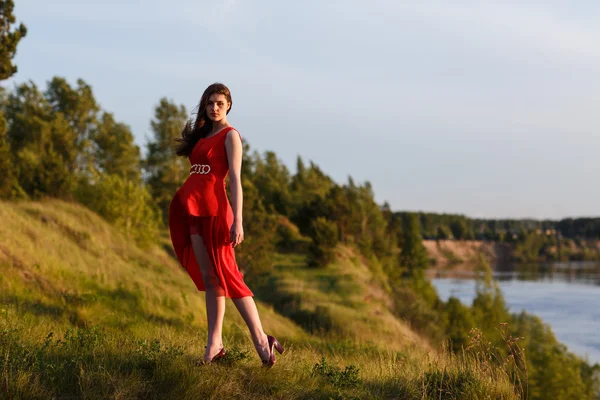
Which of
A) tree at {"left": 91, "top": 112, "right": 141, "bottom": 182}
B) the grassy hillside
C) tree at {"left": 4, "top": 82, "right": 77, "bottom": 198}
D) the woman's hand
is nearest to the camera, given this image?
the grassy hillside

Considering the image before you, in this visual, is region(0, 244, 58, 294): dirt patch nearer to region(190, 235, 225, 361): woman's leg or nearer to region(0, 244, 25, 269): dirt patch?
region(0, 244, 25, 269): dirt patch

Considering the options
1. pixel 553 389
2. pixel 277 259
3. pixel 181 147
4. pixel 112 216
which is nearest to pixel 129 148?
pixel 277 259

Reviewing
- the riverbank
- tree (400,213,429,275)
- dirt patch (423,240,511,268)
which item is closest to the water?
tree (400,213,429,275)

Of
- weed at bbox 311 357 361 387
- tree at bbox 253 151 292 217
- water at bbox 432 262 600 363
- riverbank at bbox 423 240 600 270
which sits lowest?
water at bbox 432 262 600 363

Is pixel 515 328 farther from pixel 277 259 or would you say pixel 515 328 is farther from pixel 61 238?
pixel 61 238

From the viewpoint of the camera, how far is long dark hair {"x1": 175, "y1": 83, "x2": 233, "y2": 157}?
18.7ft

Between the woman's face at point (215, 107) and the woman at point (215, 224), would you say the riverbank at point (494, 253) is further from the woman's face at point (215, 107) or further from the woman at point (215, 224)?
the woman's face at point (215, 107)

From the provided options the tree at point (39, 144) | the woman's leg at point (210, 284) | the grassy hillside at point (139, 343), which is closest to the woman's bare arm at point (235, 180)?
the woman's leg at point (210, 284)

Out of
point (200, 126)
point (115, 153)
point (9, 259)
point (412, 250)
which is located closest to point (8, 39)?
point (9, 259)

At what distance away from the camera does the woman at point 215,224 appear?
547 cm

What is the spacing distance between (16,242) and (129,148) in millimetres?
38706

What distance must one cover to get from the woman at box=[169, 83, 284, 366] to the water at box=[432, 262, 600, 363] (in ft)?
173

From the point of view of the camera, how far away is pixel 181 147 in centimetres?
591

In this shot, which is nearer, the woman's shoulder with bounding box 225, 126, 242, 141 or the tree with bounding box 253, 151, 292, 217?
the woman's shoulder with bounding box 225, 126, 242, 141
